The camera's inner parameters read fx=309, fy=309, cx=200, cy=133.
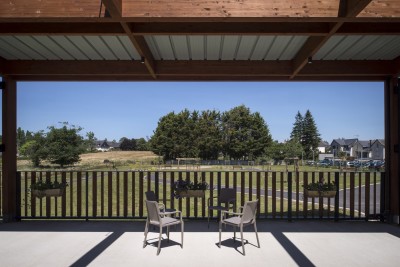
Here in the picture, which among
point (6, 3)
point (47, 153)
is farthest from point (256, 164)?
point (6, 3)

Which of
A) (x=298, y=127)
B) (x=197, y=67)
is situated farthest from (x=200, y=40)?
(x=298, y=127)

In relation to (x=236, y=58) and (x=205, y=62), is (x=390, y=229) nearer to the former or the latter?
(x=236, y=58)

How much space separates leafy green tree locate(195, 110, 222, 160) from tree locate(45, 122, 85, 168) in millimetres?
18941

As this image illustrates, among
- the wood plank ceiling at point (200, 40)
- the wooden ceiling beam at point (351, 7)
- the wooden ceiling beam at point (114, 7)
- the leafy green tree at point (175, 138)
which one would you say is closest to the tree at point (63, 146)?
the leafy green tree at point (175, 138)

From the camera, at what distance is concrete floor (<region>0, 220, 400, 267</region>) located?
3646 mm

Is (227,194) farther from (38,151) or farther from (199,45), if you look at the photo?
(38,151)

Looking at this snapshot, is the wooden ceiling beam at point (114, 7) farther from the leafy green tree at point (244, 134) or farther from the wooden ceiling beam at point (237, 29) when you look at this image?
the leafy green tree at point (244, 134)

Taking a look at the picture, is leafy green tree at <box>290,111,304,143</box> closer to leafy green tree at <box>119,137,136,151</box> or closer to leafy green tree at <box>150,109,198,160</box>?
leafy green tree at <box>150,109,198,160</box>

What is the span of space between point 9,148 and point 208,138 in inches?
1699

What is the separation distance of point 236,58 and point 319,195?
2.74 meters

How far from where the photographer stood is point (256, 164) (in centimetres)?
4525

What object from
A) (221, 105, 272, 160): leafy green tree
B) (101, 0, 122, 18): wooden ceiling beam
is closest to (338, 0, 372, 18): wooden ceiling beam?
(101, 0, 122, 18): wooden ceiling beam

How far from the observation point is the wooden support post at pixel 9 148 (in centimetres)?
554

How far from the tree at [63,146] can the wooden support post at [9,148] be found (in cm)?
2860
